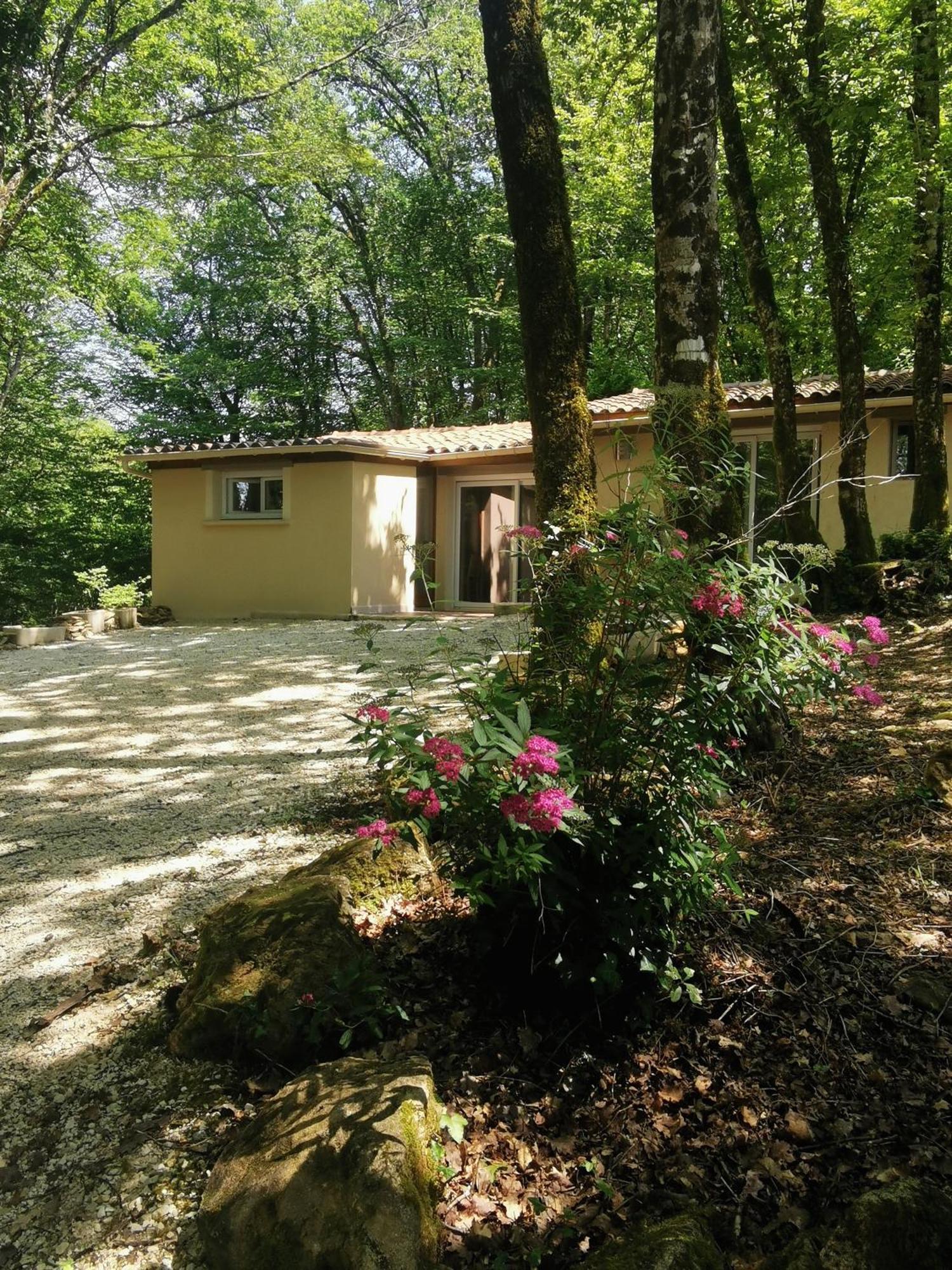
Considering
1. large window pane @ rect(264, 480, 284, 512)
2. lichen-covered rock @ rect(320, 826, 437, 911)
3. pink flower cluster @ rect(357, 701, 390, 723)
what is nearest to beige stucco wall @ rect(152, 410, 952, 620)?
large window pane @ rect(264, 480, 284, 512)

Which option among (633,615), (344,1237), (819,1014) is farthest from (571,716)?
(344,1237)

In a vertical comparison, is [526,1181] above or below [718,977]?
below

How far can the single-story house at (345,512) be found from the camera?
45.7 feet

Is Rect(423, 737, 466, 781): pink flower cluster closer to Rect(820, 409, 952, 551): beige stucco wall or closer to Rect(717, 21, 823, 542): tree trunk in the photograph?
Rect(717, 21, 823, 542): tree trunk

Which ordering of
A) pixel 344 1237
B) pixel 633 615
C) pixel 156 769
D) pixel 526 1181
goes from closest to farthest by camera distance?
pixel 344 1237, pixel 526 1181, pixel 633 615, pixel 156 769

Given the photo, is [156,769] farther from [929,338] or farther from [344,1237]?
[929,338]

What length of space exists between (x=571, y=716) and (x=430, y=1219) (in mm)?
1194

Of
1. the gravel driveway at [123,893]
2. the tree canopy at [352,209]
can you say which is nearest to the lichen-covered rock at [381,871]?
the gravel driveway at [123,893]

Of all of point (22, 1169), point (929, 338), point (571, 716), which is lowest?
point (22, 1169)

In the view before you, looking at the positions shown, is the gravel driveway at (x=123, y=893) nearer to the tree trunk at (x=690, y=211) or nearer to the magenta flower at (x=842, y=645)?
the magenta flower at (x=842, y=645)

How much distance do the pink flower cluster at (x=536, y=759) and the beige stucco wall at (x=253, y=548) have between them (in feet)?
39.9

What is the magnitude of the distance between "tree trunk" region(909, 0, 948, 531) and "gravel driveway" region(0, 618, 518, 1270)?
4.90m

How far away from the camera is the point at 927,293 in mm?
8914

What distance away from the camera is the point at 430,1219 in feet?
6.23
